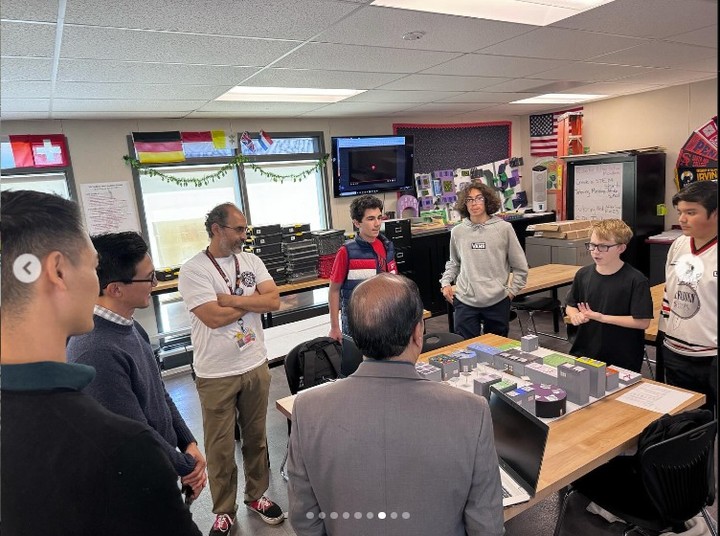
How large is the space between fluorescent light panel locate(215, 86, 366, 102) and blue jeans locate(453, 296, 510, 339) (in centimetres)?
218

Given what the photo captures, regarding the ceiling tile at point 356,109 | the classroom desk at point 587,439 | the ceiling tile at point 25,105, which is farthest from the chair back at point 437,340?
the ceiling tile at point 25,105

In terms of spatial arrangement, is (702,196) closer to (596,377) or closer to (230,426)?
(596,377)

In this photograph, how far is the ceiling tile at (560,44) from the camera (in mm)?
2867

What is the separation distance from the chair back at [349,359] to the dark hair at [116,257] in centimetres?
141

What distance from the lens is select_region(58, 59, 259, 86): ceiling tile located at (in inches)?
103

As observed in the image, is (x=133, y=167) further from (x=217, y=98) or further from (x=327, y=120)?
(x=327, y=120)

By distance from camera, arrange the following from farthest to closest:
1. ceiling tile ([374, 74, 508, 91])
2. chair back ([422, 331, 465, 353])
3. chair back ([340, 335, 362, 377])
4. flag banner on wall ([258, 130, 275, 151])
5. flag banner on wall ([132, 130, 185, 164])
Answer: flag banner on wall ([258, 130, 275, 151])
flag banner on wall ([132, 130, 185, 164])
ceiling tile ([374, 74, 508, 91])
chair back ([422, 331, 465, 353])
chair back ([340, 335, 362, 377])

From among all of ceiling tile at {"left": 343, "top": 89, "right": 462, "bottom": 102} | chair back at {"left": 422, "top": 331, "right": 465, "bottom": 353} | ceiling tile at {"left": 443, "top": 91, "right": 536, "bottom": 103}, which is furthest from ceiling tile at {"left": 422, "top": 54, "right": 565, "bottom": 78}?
chair back at {"left": 422, "top": 331, "right": 465, "bottom": 353}

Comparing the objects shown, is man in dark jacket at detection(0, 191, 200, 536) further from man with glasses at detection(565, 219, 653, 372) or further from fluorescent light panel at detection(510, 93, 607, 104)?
fluorescent light panel at detection(510, 93, 607, 104)

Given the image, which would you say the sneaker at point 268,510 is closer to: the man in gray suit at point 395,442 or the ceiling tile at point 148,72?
the man in gray suit at point 395,442

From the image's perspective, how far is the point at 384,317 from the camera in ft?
3.65

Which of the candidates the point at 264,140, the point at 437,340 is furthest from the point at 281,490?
the point at 264,140

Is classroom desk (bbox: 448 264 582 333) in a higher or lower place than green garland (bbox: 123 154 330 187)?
lower

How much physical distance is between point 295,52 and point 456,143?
444 cm
